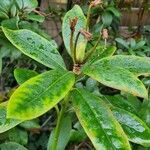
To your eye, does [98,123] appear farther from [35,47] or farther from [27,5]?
[27,5]

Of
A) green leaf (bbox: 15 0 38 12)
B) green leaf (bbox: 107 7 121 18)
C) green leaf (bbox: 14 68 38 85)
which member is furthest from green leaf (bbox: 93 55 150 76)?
green leaf (bbox: 107 7 121 18)

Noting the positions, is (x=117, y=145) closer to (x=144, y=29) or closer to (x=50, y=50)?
(x=50, y=50)

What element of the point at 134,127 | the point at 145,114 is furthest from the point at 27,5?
the point at 134,127

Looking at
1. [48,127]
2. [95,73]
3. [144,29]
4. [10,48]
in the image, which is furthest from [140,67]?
[144,29]

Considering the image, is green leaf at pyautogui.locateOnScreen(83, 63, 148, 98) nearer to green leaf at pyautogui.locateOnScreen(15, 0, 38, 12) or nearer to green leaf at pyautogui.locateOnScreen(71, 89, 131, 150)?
green leaf at pyautogui.locateOnScreen(71, 89, 131, 150)

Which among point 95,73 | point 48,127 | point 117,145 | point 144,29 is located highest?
point 95,73

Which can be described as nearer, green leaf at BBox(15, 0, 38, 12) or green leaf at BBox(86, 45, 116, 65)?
green leaf at BBox(86, 45, 116, 65)

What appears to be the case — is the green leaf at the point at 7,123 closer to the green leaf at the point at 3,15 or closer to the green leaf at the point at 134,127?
the green leaf at the point at 134,127
